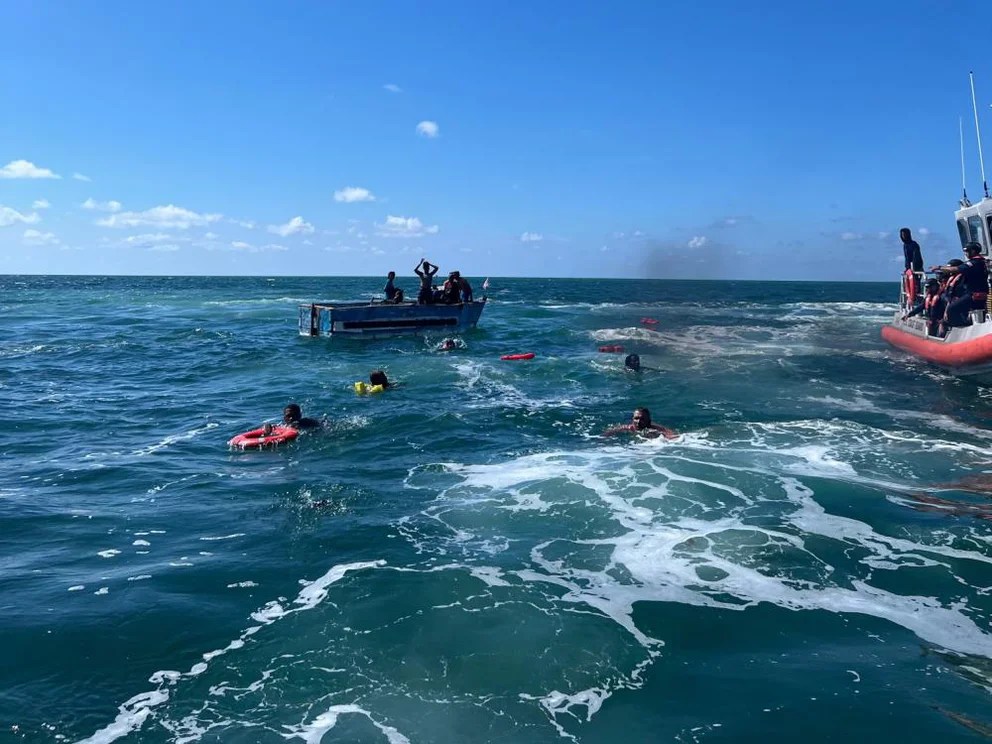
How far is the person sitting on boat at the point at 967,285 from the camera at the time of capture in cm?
1844

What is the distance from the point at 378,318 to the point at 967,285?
19640mm

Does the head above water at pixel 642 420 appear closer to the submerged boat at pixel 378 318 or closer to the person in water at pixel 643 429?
the person in water at pixel 643 429

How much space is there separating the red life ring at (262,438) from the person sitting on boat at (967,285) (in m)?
17.8

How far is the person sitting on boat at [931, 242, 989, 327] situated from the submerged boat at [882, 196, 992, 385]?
0.29 metres

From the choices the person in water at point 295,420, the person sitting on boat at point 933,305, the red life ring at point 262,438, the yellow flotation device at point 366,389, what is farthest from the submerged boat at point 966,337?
the red life ring at point 262,438

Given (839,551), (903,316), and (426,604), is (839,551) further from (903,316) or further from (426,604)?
(903,316)

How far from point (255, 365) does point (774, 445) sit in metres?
16.7

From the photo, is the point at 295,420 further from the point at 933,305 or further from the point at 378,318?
the point at 933,305

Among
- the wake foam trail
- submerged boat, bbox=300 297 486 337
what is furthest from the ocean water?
submerged boat, bbox=300 297 486 337

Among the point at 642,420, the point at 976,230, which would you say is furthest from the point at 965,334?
the point at 642,420

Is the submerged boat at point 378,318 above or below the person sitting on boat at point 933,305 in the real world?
below

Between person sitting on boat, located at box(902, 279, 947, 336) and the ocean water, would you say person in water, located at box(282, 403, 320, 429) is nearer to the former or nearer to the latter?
the ocean water

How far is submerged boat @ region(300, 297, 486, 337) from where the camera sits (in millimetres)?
27578

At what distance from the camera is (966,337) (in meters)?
18.6
